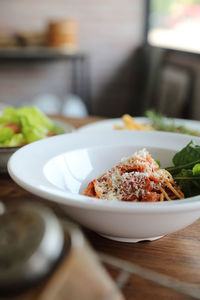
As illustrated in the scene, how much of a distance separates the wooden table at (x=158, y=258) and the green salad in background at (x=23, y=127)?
16.8 inches

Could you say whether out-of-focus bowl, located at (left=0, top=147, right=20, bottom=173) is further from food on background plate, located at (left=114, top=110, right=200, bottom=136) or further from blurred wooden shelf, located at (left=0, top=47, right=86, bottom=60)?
blurred wooden shelf, located at (left=0, top=47, right=86, bottom=60)

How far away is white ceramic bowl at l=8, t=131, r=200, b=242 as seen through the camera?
58 centimetres

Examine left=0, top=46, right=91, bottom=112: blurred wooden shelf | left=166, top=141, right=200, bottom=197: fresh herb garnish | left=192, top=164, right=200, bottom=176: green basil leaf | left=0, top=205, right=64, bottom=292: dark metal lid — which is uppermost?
left=0, top=205, right=64, bottom=292: dark metal lid

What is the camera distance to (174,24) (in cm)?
385

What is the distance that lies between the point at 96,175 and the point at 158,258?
0.98 feet

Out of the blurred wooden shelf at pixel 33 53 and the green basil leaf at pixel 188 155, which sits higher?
the green basil leaf at pixel 188 155

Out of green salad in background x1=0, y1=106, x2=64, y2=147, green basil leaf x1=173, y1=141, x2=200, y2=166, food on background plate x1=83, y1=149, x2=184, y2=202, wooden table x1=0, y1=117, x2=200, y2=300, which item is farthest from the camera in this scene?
green salad in background x1=0, y1=106, x2=64, y2=147

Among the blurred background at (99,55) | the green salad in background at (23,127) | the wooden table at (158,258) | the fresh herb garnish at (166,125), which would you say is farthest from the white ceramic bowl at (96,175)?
the blurred background at (99,55)

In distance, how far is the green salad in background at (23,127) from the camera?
109 cm

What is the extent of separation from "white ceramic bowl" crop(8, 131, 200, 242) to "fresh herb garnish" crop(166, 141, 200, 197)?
61mm

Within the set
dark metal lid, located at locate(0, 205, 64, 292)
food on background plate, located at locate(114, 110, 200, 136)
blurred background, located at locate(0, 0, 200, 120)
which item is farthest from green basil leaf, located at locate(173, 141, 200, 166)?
blurred background, located at locate(0, 0, 200, 120)

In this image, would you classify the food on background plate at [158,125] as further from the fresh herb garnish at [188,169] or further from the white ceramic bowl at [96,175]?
the fresh herb garnish at [188,169]

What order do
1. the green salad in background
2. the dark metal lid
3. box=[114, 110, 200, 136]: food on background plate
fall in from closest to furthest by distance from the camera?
the dark metal lid
the green salad in background
box=[114, 110, 200, 136]: food on background plate

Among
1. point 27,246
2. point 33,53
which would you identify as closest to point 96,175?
point 27,246
